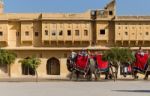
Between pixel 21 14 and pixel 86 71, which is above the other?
pixel 21 14

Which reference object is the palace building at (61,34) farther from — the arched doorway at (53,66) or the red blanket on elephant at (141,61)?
the red blanket on elephant at (141,61)

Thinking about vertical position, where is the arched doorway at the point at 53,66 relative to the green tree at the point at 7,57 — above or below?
below

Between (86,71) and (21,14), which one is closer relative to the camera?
(86,71)

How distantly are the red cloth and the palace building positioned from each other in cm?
2793

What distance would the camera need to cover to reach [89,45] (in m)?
87.2

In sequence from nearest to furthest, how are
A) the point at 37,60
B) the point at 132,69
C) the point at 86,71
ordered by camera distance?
the point at 86,71 → the point at 132,69 → the point at 37,60

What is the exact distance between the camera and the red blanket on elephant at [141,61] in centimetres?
5959

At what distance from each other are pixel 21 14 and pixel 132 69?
91.4 ft

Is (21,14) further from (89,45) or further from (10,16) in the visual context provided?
(89,45)

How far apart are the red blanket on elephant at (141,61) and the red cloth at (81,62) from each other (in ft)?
18.7

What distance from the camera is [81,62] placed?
187 feet

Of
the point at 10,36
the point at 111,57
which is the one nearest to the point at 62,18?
the point at 10,36
